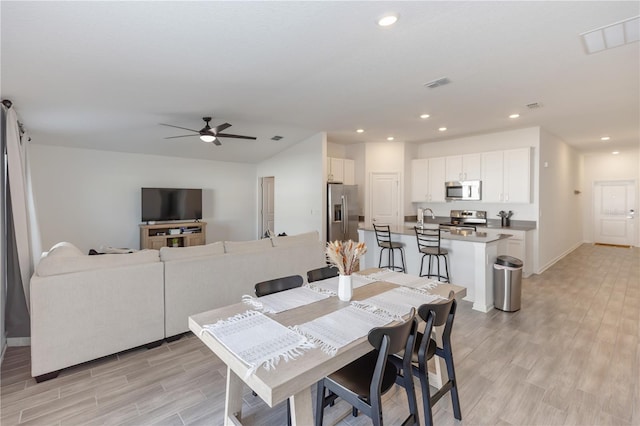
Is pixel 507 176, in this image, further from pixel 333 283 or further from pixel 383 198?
pixel 333 283

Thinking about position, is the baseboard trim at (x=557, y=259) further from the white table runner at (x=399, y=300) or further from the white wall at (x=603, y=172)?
the white table runner at (x=399, y=300)

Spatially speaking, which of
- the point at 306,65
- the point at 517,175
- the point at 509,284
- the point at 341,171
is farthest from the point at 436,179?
the point at 306,65

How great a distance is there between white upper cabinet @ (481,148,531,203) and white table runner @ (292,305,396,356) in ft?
16.8

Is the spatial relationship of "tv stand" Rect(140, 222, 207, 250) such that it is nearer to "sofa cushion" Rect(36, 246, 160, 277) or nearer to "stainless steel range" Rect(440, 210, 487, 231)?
"sofa cushion" Rect(36, 246, 160, 277)

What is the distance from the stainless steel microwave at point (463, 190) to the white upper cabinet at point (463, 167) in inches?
4.1

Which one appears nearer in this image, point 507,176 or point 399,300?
point 399,300

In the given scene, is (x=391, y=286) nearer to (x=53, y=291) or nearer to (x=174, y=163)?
(x=53, y=291)

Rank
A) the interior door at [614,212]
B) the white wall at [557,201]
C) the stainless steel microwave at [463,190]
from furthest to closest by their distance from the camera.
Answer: the interior door at [614,212], the stainless steel microwave at [463,190], the white wall at [557,201]

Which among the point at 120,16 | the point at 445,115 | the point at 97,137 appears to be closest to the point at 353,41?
the point at 120,16

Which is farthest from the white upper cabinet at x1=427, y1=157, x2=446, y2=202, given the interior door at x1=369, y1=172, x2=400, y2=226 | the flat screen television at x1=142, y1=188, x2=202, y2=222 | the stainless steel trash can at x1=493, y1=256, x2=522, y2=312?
the flat screen television at x1=142, y1=188, x2=202, y2=222

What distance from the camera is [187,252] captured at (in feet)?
10.3

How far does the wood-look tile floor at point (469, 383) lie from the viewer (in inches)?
79.2

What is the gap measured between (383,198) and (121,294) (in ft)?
18.7

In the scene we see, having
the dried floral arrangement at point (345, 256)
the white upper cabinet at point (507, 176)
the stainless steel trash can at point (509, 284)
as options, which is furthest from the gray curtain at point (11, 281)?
the white upper cabinet at point (507, 176)
